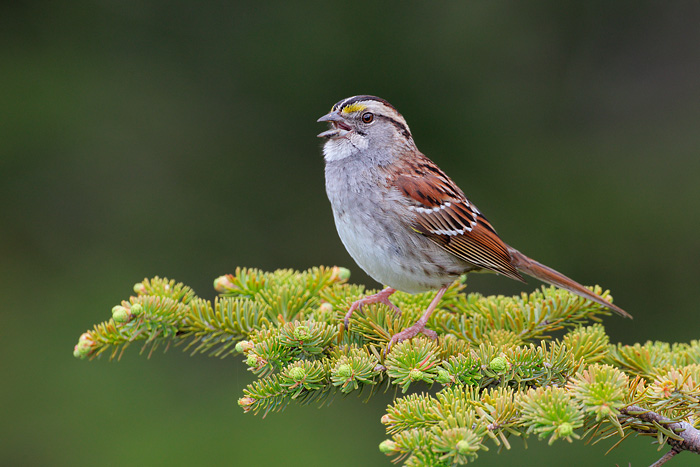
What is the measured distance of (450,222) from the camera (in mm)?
2822

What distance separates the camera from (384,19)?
420 cm

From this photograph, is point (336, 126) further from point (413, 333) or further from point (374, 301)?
point (413, 333)

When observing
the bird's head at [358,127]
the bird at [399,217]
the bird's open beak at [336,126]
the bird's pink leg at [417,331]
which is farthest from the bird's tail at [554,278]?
the bird's open beak at [336,126]

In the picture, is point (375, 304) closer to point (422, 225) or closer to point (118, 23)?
point (422, 225)

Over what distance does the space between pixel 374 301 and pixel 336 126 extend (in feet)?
2.56

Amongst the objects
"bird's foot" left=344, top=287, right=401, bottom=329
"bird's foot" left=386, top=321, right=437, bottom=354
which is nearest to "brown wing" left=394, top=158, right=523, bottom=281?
"bird's foot" left=344, top=287, right=401, bottom=329

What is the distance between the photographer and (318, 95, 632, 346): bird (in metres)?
2.60

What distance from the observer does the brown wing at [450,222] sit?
272cm

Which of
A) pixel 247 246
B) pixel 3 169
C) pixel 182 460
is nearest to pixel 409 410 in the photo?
pixel 182 460

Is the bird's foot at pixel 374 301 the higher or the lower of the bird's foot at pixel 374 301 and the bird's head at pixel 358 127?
the lower

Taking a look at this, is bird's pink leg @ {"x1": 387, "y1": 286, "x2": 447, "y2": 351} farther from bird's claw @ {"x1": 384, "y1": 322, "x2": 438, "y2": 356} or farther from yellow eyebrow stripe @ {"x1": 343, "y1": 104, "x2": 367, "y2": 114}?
yellow eyebrow stripe @ {"x1": 343, "y1": 104, "x2": 367, "y2": 114}

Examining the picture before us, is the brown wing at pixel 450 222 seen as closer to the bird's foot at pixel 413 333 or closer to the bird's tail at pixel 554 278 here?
the bird's tail at pixel 554 278

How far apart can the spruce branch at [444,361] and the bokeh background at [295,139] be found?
152cm

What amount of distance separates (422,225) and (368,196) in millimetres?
234
